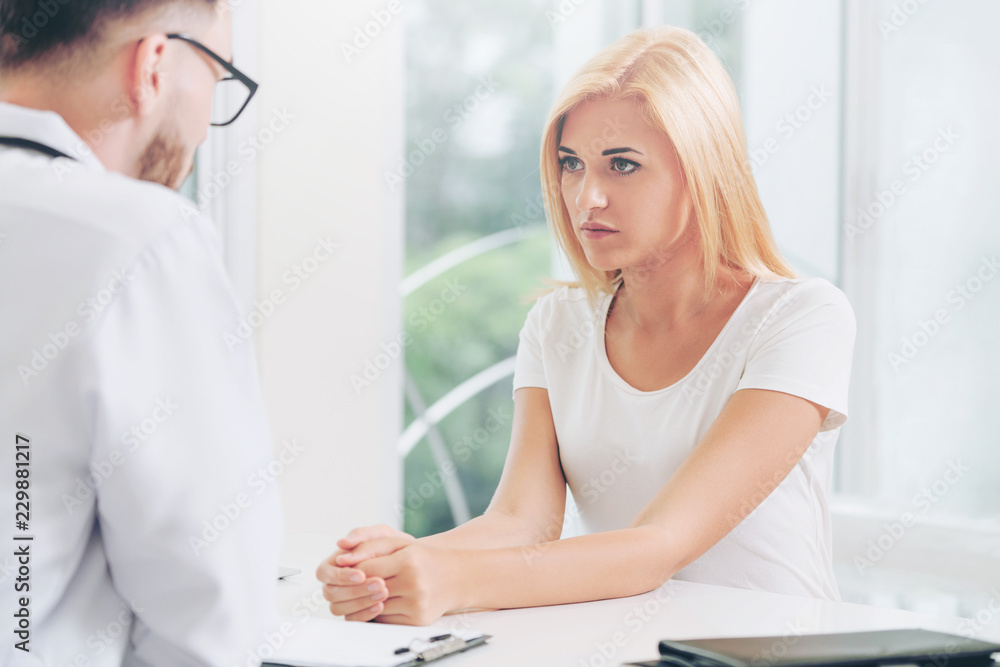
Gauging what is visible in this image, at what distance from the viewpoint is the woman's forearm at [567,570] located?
3.67 feet

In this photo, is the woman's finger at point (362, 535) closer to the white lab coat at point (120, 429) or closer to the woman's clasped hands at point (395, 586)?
the woman's clasped hands at point (395, 586)

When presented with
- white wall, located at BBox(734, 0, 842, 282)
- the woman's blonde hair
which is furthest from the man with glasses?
white wall, located at BBox(734, 0, 842, 282)

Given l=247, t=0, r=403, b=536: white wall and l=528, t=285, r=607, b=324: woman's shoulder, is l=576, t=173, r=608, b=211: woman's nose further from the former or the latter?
l=247, t=0, r=403, b=536: white wall

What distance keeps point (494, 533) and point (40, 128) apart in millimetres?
979

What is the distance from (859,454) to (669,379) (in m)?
1.43

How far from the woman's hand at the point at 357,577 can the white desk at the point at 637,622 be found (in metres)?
0.04

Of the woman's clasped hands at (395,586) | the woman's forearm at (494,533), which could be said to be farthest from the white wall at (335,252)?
the woman's clasped hands at (395,586)

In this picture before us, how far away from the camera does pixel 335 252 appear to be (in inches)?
120

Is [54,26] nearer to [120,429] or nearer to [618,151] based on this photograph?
[120,429]

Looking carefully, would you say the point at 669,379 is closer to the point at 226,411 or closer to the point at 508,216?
the point at 226,411

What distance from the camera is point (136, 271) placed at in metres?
0.66

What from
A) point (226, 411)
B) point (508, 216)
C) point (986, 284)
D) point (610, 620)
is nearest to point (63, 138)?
point (226, 411)

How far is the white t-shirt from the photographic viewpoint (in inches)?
55.7

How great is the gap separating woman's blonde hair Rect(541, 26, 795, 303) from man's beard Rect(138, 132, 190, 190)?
0.89 metres
